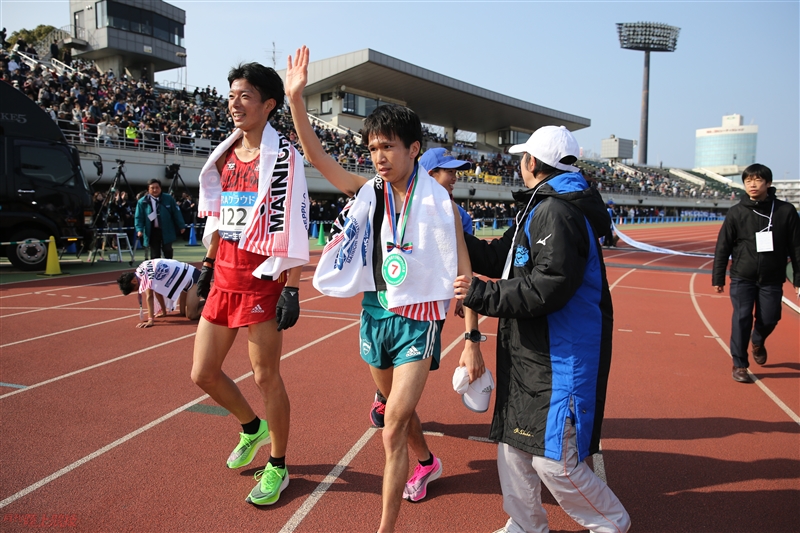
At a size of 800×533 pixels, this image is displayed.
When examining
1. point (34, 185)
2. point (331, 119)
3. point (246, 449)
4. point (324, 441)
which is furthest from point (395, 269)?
point (331, 119)

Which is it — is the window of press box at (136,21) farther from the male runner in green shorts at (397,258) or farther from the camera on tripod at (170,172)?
the male runner in green shorts at (397,258)

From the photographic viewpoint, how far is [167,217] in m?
10.4

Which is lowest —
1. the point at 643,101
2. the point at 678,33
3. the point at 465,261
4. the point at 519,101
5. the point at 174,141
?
the point at 465,261

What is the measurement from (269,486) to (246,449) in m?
0.46

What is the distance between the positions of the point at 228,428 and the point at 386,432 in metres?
1.95

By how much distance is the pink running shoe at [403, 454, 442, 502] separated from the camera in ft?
9.87

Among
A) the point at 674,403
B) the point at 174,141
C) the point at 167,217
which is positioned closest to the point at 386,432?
the point at 674,403

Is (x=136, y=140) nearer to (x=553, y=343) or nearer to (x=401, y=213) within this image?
(x=401, y=213)

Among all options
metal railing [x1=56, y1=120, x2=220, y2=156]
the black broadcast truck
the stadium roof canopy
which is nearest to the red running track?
the black broadcast truck

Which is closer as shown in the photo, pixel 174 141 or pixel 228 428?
pixel 228 428

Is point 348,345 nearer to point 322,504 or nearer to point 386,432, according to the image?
point 322,504

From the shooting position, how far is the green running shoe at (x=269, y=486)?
288 centimetres

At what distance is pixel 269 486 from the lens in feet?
9.62

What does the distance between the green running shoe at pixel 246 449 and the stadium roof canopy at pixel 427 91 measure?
37.6 meters
